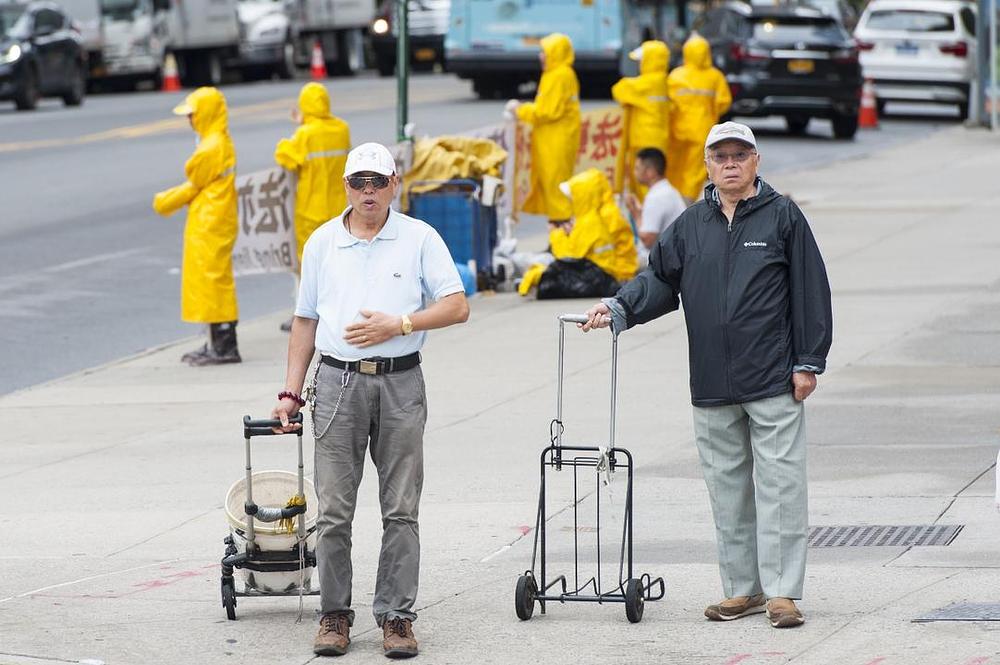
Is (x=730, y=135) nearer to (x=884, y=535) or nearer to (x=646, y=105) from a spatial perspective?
(x=884, y=535)

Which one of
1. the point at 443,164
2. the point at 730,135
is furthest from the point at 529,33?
the point at 730,135

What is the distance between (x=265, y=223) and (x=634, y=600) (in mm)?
7893

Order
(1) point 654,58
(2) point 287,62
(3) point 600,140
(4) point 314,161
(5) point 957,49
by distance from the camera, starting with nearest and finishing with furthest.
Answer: (4) point 314,161 → (1) point 654,58 → (3) point 600,140 → (5) point 957,49 → (2) point 287,62

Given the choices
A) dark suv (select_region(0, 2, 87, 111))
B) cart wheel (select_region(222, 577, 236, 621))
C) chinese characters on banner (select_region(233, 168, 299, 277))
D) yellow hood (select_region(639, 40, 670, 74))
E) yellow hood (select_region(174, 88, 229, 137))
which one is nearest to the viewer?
cart wheel (select_region(222, 577, 236, 621))

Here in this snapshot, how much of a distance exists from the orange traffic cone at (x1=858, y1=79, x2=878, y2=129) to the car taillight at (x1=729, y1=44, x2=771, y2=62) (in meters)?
3.60

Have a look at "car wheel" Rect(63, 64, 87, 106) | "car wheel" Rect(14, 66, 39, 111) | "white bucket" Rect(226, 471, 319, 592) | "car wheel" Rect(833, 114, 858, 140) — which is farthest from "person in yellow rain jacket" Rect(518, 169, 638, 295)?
"car wheel" Rect(63, 64, 87, 106)

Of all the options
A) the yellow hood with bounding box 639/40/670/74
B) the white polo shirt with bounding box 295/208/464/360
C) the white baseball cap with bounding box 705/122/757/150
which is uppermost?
the white baseball cap with bounding box 705/122/757/150

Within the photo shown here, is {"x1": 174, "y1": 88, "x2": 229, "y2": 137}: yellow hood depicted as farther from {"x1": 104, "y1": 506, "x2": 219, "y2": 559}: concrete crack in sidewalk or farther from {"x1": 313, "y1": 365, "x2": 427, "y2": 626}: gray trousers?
{"x1": 313, "y1": 365, "x2": 427, "y2": 626}: gray trousers

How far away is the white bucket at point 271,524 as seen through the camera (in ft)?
23.2

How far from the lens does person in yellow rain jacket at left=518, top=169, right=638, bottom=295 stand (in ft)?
49.9

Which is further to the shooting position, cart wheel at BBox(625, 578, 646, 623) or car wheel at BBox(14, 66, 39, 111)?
car wheel at BBox(14, 66, 39, 111)

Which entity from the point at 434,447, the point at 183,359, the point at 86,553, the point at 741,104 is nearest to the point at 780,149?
the point at 741,104

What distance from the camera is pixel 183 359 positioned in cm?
1345

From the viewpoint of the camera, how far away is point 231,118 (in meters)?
30.6
